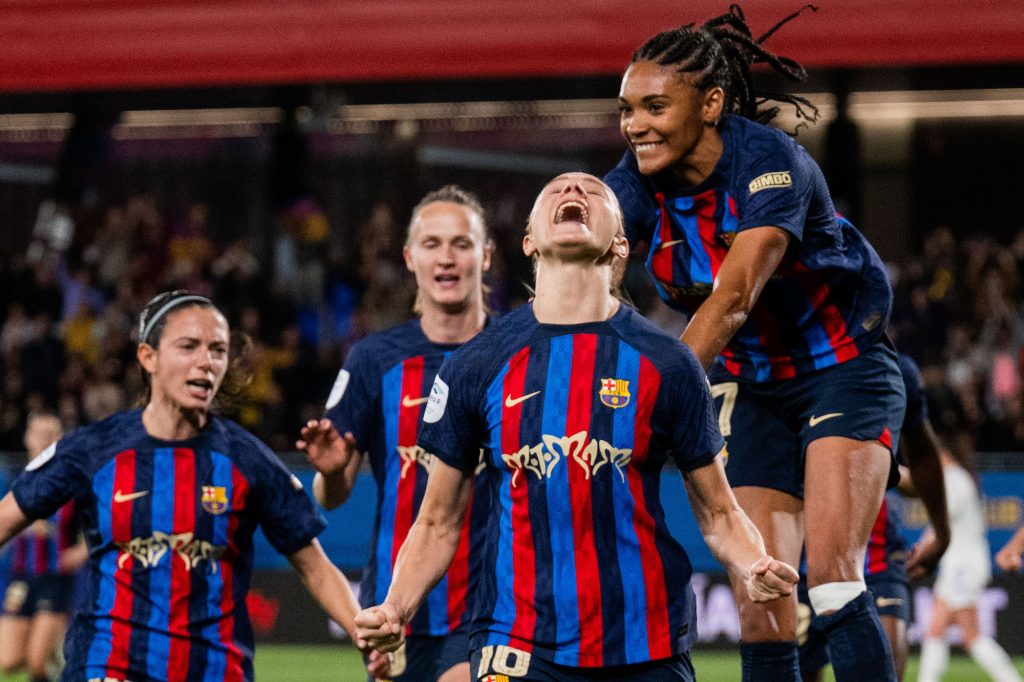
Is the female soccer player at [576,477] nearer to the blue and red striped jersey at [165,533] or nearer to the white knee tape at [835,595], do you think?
the white knee tape at [835,595]

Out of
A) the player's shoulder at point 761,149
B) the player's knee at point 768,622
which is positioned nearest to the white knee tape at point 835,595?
the player's knee at point 768,622

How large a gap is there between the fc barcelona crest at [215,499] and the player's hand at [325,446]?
393 millimetres

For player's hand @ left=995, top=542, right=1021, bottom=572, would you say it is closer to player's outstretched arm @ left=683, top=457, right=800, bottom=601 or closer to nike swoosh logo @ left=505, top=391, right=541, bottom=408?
player's outstretched arm @ left=683, top=457, right=800, bottom=601

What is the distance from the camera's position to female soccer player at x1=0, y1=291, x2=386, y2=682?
4.39 metres

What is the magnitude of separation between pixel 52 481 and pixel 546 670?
2.04 meters

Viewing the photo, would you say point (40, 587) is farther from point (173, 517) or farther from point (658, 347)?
point (658, 347)

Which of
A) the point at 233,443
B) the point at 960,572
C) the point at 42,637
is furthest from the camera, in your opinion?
the point at 960,572

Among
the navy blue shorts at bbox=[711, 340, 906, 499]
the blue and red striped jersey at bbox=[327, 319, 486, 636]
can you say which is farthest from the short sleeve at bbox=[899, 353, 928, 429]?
the blue and red striped jersey at bbox=[327, 319, 486, 636]

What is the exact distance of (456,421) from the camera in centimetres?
337

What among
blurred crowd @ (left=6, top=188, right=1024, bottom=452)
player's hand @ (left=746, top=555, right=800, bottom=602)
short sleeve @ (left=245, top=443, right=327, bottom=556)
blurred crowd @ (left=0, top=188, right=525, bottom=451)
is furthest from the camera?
blurred crowd @ (left=0, top=188, right=525, bottom=451)

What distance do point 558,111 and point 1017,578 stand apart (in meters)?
8.53

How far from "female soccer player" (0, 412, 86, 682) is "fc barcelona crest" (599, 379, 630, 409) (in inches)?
228

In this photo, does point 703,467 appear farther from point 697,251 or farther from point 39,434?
point 39,434

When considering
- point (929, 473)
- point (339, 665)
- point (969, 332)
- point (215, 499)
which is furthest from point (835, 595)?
point (969, 332)
